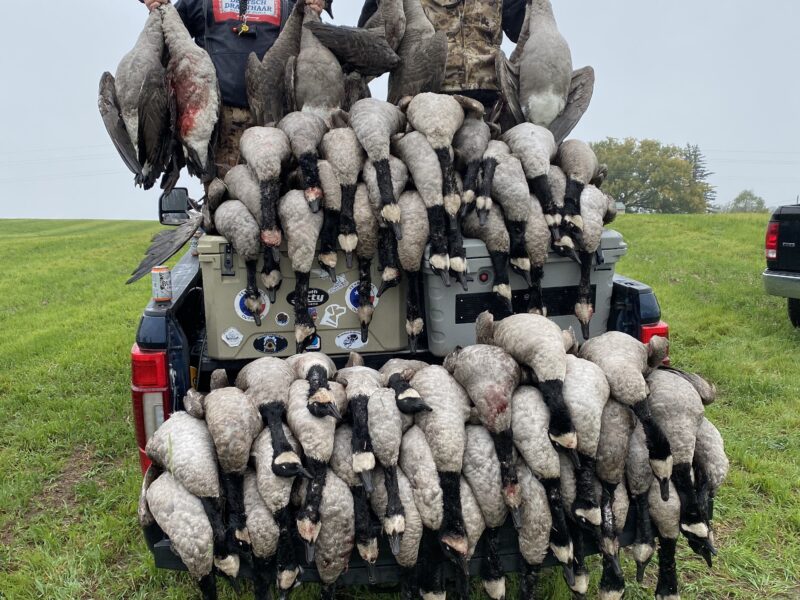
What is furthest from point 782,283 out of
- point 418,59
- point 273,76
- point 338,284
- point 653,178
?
point 653,178

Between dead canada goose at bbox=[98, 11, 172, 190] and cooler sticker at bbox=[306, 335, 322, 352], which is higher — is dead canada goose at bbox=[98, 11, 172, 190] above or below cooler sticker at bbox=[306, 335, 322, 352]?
above

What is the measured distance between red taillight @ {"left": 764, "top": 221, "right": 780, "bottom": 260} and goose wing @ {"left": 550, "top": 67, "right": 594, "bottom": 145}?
398 centimetres

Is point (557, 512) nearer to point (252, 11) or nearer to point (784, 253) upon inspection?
point (252, 11)

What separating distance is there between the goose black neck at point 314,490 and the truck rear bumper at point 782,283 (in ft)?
22.1

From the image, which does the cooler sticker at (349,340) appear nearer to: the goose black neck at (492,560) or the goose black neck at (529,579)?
the goose black neck at (492,560)

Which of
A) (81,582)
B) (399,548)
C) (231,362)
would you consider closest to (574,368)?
(399,548)

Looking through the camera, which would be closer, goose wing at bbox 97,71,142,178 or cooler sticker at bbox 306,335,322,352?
cooler sticker at bbox 306,335,322,352

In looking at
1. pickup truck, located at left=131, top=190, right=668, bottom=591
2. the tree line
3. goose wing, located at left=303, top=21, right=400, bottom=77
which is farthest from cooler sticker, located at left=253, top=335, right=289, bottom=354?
the tree line

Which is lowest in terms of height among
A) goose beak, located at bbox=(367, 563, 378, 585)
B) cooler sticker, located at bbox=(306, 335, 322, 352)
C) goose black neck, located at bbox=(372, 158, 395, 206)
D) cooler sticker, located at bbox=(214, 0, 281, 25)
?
goose beak, located at bbox=(367, 563, 378, 585)

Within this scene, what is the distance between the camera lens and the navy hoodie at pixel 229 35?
477 centimetres

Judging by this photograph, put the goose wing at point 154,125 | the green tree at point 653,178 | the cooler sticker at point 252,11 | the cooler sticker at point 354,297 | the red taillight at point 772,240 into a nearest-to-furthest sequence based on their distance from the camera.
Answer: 1. the cooler sticker at point 354,297
2. the goose wing at point 154,125
3. the cooler sticker at point 252,11
4. the red taillight at point 772,240
5. the green tree at point 653,178

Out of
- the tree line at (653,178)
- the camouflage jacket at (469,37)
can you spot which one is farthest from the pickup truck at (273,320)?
the tree line at (653,178)

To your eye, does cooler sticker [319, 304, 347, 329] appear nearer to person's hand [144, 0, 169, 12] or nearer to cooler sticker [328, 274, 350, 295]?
cooler sticker [328, 274, 350, 295]

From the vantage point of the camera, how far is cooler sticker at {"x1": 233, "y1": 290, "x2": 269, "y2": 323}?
3162 mm
